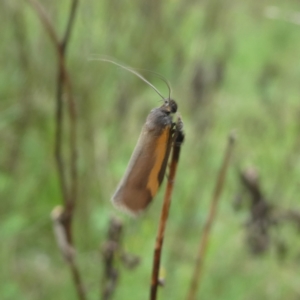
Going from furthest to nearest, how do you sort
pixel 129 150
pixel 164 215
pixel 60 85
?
pixel 129 150 → pixel 60 85 → pixel 164 215

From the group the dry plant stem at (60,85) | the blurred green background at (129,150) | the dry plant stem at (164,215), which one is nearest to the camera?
the dry plant stem at (164,215)

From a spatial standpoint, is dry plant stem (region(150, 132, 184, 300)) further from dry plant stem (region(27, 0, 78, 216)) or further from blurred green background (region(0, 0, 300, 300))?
blurred green background (region(0, 0, 300, 300))

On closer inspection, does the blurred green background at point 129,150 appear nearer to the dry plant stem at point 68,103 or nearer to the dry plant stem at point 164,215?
the dry plant stem at point 68,103

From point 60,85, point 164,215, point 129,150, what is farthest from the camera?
point 129,150

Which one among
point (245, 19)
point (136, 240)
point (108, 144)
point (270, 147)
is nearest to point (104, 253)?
point (136, 240)

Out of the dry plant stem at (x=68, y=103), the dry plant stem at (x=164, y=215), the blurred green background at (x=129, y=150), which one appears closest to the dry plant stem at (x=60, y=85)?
the dry plant stem at (x=68, y=103)

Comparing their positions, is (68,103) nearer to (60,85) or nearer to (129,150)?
(60,85)

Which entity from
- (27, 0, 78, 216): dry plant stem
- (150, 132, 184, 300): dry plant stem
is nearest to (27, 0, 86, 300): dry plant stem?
(27, 0, 78, 216): dry plant stem

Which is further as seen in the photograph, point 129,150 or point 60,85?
point 129,150

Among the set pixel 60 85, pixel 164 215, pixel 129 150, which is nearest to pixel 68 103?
pixel 60 85
